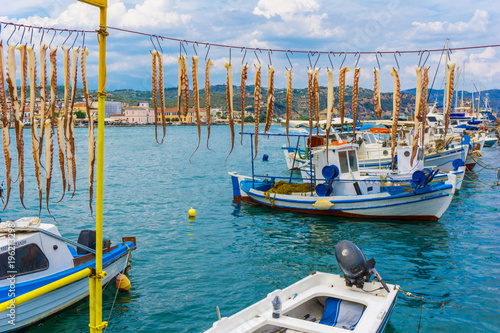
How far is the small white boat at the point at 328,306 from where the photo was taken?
840 centimetres

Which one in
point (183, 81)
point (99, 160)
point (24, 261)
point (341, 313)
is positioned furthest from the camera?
point (24, 261)

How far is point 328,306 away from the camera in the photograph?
9930 mm

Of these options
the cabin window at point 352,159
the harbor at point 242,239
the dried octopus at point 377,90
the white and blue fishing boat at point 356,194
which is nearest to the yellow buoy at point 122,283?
the harbor at point 242,239

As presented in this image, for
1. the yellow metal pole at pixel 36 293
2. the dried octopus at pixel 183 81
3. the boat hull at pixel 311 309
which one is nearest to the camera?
the yellow metal pole at pixel 36 293

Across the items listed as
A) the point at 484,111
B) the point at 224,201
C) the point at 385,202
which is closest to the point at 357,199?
the point at 385,202

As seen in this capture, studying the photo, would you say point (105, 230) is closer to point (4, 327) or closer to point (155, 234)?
point (155, 234)

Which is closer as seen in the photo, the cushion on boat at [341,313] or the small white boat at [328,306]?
the small white boat at [328,306]

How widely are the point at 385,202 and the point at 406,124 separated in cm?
1385

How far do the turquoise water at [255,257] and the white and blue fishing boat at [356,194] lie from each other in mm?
596

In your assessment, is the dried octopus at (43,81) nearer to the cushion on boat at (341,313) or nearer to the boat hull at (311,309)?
the boat hull at (311,309)

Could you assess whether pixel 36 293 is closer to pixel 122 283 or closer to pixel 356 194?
pixel 122 283

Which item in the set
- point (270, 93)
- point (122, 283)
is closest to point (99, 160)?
point (270, 93)

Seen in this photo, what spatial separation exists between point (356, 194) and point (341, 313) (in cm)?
1346

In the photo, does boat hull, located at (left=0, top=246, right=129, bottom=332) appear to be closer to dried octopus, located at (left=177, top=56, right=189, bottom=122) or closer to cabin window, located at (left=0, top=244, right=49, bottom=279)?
cabin window, located at (left=0, top=244, right=49, bottom=279)
